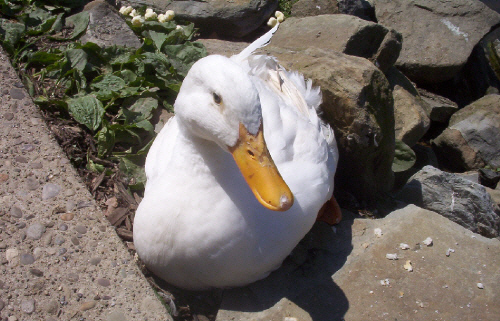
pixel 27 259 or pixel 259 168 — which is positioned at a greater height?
pixel 259 168

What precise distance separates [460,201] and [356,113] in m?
1.07

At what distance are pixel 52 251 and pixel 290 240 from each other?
1.13m

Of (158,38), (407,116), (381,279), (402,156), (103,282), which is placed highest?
(103,282)

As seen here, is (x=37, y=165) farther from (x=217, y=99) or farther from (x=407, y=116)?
(x=407, y=116)

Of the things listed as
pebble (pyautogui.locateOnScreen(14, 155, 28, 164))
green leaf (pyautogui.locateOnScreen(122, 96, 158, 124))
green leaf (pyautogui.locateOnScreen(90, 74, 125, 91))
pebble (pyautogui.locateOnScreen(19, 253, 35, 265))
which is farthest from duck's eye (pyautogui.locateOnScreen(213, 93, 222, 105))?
green leaf (pyautogui.locateOnScreen(90, 74, 125, 91))

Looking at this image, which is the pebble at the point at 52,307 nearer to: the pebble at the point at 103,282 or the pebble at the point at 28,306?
the pebble at the point at 28,306

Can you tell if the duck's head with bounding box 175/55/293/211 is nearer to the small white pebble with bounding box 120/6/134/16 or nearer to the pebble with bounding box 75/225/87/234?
the pebble with bounding box 75/225/87/234

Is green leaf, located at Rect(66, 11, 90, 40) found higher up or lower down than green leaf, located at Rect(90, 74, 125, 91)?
higher up

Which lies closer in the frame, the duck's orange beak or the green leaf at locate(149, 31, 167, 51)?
the duck's orange beak

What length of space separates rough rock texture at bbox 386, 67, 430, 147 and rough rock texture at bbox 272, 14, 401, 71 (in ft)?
0.80

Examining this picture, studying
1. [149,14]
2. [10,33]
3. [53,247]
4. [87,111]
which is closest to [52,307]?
[53,247]

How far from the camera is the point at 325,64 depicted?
11.4 ft

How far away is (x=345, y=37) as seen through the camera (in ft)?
13.9

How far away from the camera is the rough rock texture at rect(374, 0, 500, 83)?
5.83 meters
